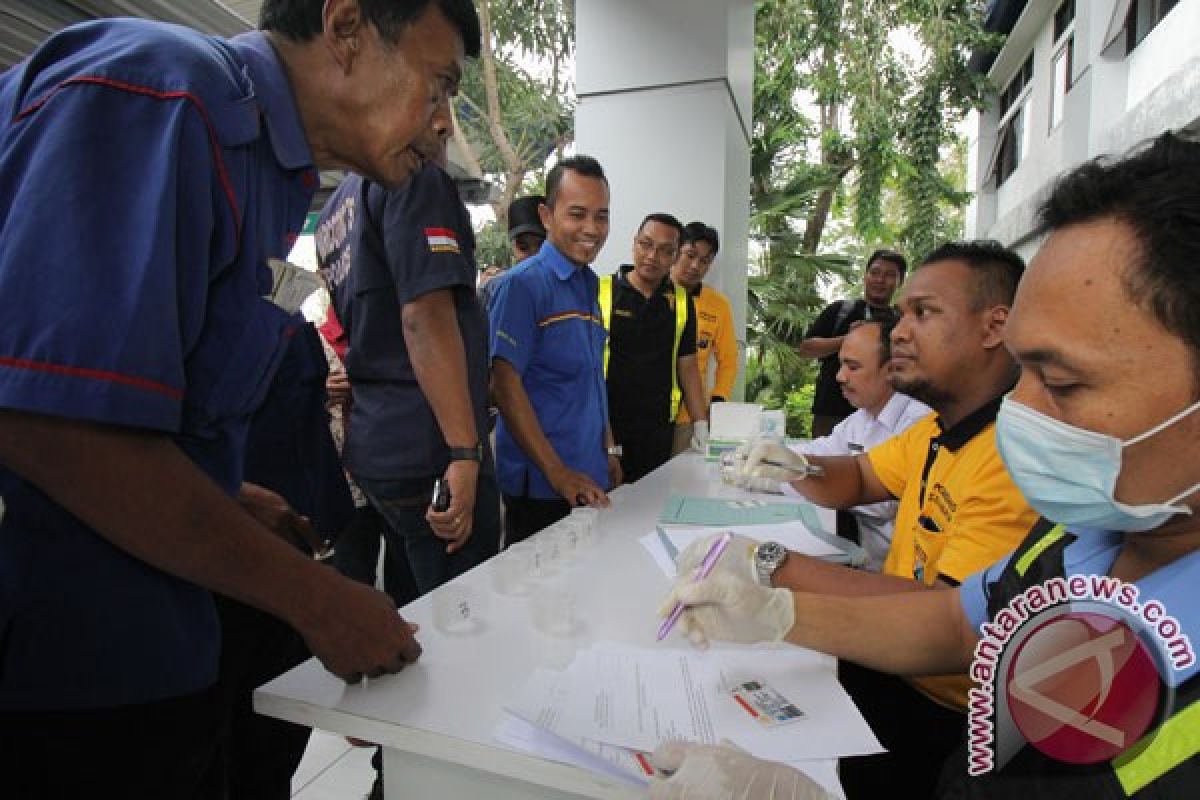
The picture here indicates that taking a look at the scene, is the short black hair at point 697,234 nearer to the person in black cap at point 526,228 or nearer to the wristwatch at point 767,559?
the person in black cap at point 526,228

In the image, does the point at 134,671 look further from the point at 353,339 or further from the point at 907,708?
the point at 907,708

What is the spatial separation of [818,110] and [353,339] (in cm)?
804

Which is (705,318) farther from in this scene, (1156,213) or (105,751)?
(105,751)

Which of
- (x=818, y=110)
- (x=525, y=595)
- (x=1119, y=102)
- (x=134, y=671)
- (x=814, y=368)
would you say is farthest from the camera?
(x=818, y=110)

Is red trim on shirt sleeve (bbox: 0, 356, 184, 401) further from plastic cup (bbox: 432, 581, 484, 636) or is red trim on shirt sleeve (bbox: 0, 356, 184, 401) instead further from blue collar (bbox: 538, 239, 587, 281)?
blue collar (bbox: 538, 239, 587, 281)

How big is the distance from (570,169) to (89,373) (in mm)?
1827

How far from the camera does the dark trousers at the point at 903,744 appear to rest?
1287 millimetres

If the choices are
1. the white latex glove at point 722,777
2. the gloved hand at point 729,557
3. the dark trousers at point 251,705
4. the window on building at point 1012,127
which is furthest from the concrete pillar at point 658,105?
the window on building at point 1012,127

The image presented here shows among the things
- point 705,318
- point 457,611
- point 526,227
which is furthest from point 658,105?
point 457,611

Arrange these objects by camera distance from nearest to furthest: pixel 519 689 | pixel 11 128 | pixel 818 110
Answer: pixel 11 128 < pixel 519 689 < pixel 818 110

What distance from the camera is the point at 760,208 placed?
711 centimetres

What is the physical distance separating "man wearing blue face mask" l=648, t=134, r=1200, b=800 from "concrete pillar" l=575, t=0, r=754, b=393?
121 inches

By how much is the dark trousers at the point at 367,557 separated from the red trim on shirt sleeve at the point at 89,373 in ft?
4.37

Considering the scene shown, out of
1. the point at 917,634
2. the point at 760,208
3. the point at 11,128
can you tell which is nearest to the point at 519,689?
the point at 917,634
